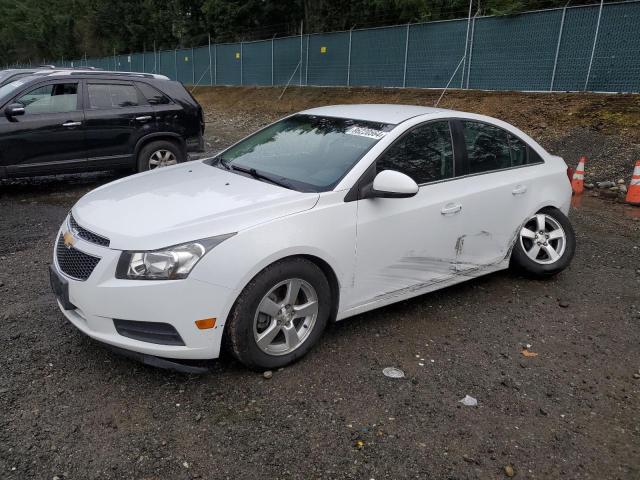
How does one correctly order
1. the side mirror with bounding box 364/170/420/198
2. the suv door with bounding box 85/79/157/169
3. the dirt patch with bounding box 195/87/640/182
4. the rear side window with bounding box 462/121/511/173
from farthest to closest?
the dirt patch with bounding box 195/87/640/182, the suv door with bounding box 85/79/157/169, the rear side window with bounding box 462/121/511/173, the side mirror with bounding box 364/170/420/198

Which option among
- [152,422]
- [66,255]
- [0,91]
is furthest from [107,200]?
[0,91]

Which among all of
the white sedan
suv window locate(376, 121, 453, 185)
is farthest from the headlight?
suv window locate(376, 121, 453, 185)

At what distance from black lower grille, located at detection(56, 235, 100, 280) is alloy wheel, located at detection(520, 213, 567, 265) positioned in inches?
143

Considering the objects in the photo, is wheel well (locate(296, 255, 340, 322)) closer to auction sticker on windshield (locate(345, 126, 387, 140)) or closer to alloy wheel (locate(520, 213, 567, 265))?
auction sticker on windshield (locate(345, 126, 387, 140))

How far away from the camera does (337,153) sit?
384 centimetres

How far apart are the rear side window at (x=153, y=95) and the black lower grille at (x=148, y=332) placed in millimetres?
6360

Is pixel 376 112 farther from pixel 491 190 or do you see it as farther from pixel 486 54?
pixel 486 54

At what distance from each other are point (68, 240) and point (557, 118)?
11.7m

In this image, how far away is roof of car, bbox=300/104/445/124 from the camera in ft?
13.5

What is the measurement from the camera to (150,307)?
2873 millimetres

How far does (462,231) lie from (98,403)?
112 inches

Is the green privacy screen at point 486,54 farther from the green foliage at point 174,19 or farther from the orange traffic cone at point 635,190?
the orange traffic cone at point 635,190

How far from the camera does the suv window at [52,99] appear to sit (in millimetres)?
7436

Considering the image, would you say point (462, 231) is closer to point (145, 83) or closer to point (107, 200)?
point (107, 200)
